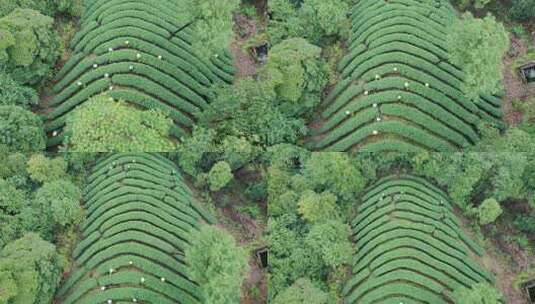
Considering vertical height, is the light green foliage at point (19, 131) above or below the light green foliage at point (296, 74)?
below

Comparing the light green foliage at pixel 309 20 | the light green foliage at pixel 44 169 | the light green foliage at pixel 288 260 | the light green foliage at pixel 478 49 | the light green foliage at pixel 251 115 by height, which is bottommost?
the light green foliage at pixel 288 260

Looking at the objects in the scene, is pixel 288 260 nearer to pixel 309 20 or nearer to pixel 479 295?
pixel 479 295

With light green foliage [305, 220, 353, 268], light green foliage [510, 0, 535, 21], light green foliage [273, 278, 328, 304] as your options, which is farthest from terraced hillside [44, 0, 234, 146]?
light green foliage [510, 0, 535, 21]

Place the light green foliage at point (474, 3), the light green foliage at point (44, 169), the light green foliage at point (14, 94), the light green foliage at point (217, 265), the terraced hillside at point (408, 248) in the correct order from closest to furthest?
the light green foliage at point (217, 265)
the terraced hillside at point (408, 248)
the light green foliage at point (44, 169)
the light green foliage at point (14, 94)
the light green foliage at point (474, 3)

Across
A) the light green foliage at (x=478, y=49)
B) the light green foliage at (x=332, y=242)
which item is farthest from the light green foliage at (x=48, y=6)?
the light green foliage at (x=478, y=49)

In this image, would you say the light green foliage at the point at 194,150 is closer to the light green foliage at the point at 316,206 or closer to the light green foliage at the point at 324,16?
the light green foliage at the point at 316,206

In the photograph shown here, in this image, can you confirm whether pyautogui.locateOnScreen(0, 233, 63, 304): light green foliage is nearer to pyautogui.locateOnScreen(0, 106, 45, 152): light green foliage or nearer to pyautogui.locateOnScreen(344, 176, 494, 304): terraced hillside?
pyautogui.locateOnScreen(0, 106, 45, 152): light green foliage
